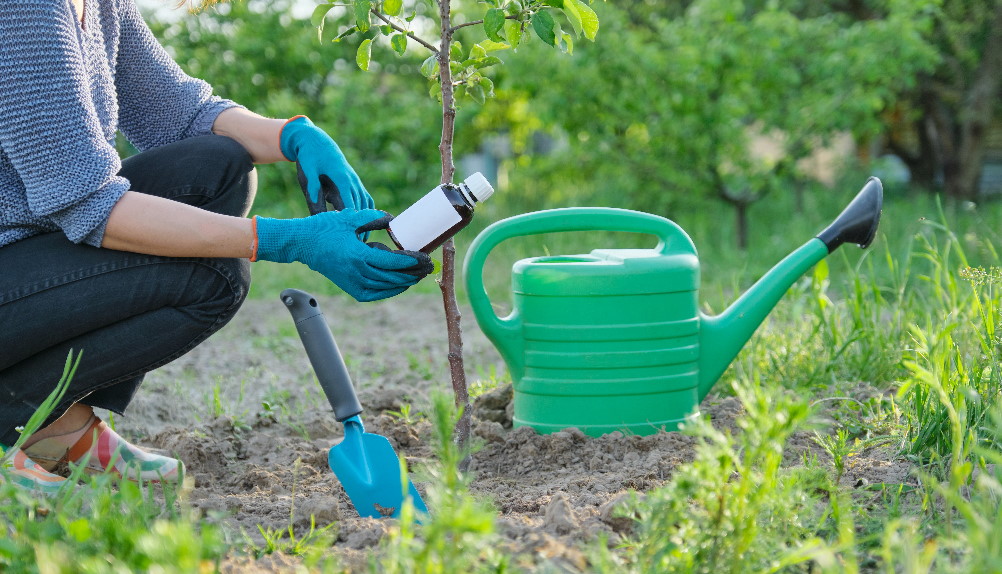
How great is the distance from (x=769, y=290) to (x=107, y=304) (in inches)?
55.9

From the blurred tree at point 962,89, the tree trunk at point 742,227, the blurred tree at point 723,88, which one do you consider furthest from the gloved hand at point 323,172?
the blurred tree at point 962,89

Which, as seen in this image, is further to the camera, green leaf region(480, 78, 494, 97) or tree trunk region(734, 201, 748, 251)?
tree trunk region(734, 201, 748, 251)

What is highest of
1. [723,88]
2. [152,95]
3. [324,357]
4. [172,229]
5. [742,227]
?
[152,95]

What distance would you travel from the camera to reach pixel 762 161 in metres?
5.17

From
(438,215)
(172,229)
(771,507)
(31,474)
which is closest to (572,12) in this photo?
(438,215)

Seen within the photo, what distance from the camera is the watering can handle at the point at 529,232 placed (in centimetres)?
203

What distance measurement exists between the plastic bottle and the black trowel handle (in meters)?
0.21

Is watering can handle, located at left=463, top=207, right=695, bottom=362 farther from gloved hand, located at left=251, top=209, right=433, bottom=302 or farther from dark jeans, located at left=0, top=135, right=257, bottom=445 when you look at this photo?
dark jeans, located at left=0, top=135, right=257, bottom=445

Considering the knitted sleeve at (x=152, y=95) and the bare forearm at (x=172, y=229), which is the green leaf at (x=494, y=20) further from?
the knitted sleeve at (x=152, y=95)

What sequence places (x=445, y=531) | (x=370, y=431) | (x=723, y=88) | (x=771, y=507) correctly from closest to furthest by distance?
(x=445, y=531)
(x=771, y=507)
(x=370, y=431)
(x=723, y=88)

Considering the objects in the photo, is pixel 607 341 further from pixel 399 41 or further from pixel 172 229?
pixel 172 229

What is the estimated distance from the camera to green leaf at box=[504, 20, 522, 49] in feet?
5.81

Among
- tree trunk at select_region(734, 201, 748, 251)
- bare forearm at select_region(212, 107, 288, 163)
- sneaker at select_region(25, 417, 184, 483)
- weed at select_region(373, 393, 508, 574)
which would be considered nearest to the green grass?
weed at select_region(373, 393, 508, 574)

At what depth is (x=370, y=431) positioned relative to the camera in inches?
87.4
